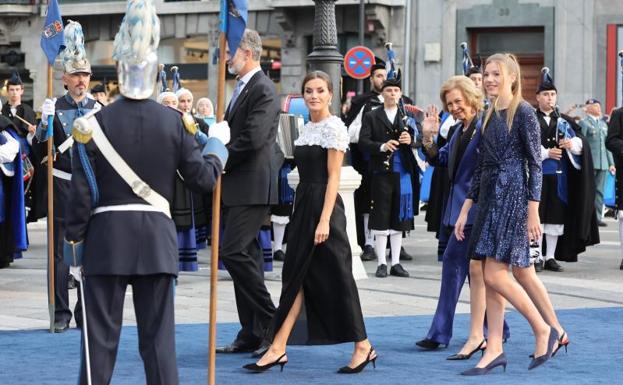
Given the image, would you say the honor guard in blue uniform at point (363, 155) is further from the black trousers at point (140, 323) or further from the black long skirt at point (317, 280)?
the black trousers at point (140, 323)

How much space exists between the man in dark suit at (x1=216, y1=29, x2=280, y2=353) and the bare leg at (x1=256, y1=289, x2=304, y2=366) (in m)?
0.50

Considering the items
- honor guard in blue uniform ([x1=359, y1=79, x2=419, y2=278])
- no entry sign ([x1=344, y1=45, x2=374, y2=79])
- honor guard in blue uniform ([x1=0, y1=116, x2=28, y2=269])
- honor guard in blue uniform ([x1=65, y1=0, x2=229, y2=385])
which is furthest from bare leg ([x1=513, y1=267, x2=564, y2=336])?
no entry sign ([x1=344, y1=45, x2=374, y2=79])

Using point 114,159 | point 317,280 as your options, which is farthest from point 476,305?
point 114,159

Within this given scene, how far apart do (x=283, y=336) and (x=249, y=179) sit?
1087 millimetres

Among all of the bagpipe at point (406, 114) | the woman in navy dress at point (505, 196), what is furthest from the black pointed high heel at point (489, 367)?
the bagpipe at point (406, 114)

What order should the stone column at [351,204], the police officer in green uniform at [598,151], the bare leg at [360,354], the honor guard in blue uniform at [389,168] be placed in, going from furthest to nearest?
1. the police officer in green uniform at [598,151]
2. the honor guard in blue uniform at [389,168]
3. the stone column at [351,204]
4. the bare leg at [360,354]

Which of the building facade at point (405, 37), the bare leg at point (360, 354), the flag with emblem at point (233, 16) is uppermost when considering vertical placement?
the building facade at point (405, 37)

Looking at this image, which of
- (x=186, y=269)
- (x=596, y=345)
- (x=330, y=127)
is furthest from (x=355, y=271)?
(x=330, y=127)

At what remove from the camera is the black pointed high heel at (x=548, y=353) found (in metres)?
8.73

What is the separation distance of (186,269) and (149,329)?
690cm

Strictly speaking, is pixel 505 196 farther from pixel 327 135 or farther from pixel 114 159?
pixel 114 159

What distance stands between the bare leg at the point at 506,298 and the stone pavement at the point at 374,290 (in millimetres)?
2553

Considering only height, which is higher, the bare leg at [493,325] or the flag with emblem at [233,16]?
the flag with emblem at [233,16]

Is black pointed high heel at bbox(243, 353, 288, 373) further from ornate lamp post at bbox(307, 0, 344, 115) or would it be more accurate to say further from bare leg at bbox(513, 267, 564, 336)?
ornate lamp post at bbox(307, 0, 344, 115)
